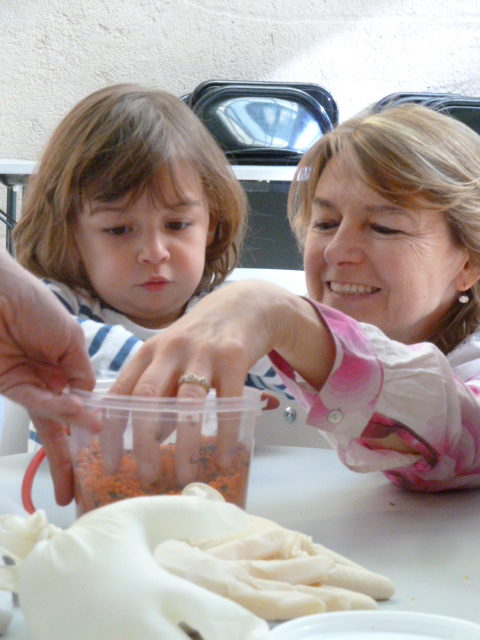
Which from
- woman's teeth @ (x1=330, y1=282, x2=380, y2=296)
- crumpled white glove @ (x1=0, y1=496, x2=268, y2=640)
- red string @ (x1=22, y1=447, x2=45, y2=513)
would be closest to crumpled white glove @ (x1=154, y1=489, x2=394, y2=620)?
crumpled white glove @ (x1=0, y1=496, x2=268, y2=640)

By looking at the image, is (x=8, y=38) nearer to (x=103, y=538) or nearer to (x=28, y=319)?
(x=28, y=319)

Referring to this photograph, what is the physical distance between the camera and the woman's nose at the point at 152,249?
146 centimetres

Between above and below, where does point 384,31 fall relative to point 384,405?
above

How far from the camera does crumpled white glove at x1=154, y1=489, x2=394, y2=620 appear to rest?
44cm

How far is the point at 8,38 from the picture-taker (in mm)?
3309

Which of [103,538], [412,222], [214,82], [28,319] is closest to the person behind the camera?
[103,538]

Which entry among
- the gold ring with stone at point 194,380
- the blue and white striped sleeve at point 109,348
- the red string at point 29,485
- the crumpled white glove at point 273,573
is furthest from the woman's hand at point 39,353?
the blue and white striped sleeve at point 109,348

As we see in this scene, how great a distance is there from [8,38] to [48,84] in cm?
22

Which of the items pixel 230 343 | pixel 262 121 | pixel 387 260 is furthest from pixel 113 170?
pixel 262 121

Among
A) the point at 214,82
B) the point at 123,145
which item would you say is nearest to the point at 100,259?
the point at 123,145

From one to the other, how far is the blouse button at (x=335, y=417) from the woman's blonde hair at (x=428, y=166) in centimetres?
48

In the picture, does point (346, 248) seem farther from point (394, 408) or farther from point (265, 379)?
point (394, 408)

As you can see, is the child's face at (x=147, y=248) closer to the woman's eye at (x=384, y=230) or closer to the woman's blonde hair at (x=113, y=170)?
the woman's blonde hair at (x=113, y=170)

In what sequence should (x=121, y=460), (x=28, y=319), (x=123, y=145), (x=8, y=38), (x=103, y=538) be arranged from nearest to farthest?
(x=103, y=538) < (x=121, y=460) < (x=28, y=319) < (x=123, y=145) < (x=8, y=38)
